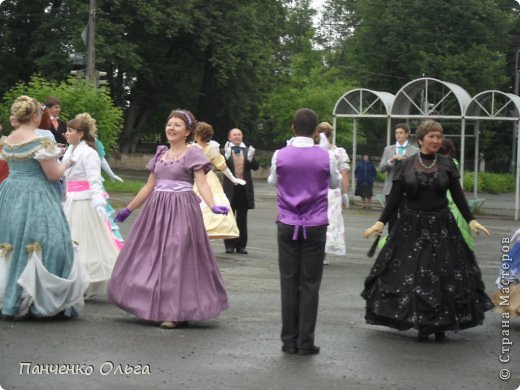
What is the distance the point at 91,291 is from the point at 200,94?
4301cm

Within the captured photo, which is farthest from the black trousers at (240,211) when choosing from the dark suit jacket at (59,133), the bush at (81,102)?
the bush at (81,102)

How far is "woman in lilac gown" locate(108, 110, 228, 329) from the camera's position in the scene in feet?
30.9

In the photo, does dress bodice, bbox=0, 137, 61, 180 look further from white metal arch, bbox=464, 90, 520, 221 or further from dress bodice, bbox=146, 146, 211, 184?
white metal arch, bbox=464, 90, 520, 221

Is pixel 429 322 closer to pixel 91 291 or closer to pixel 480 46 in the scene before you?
pixel 91 291

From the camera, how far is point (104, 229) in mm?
11102

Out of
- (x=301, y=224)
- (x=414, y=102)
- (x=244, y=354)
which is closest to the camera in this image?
(x=244, y=354)

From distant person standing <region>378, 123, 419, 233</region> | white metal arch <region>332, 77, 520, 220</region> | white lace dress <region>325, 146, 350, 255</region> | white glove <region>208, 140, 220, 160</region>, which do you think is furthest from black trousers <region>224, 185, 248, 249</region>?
white metal arch <region>332, 77, 520, 220</region>

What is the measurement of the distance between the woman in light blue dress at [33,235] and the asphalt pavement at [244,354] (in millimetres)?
212

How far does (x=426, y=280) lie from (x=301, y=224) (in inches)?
51.9

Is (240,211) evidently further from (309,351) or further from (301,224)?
(309,351)

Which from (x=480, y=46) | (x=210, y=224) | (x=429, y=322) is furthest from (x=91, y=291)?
(x=480, y=46)

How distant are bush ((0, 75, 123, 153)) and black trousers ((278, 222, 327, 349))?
2192 centimetres

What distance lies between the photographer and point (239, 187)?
16828mm

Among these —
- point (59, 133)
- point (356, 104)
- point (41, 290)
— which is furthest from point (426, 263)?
point (356, 104)
